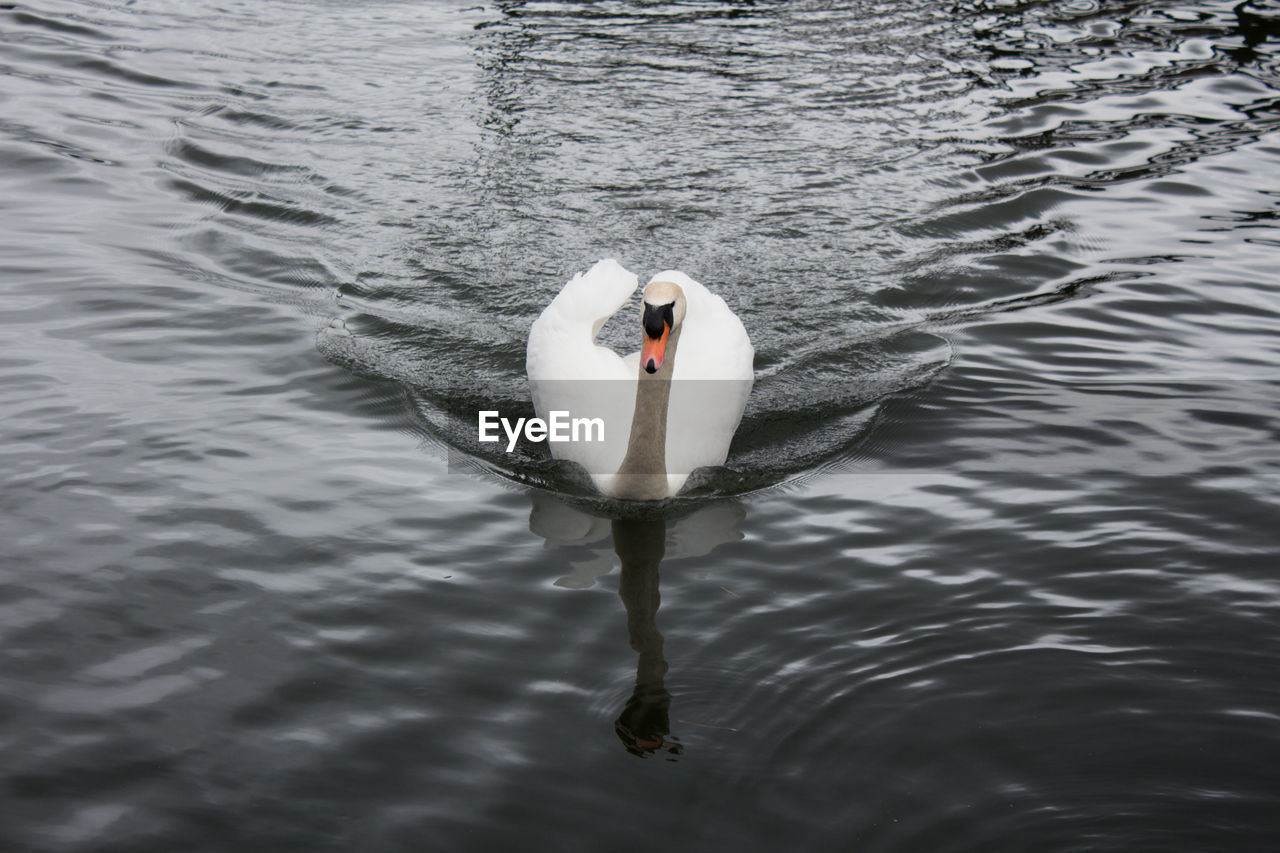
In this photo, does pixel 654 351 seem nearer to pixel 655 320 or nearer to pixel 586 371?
pixel 655 320

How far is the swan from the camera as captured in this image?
6.26 meters

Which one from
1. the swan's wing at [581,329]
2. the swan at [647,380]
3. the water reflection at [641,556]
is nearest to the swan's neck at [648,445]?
the swan at [647,380]

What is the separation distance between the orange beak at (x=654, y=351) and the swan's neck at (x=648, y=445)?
23 cm

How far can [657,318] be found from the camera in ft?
19.6

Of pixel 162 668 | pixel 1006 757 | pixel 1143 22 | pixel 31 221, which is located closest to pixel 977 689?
pixel 1006 757

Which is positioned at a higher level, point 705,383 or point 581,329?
point 581,329

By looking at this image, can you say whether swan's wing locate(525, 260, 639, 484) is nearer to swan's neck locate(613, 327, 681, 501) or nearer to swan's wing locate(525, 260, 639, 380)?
swan's wing locate(525, 260, 639, 380)

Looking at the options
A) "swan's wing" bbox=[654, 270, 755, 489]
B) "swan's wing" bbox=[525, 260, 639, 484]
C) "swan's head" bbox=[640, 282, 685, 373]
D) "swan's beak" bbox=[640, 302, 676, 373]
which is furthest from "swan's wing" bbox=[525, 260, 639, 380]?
"swan's beak" bbox=[640, 302, 676, 373]

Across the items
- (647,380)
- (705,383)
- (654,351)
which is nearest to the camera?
(654,351)

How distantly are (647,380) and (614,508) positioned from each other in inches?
27.7

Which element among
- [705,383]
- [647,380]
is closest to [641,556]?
[647,380]

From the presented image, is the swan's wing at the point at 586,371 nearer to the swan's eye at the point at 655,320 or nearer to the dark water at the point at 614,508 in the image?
the dark water at the point at 614,508

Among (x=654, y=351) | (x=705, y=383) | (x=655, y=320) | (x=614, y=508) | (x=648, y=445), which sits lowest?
(x=614, y=508)

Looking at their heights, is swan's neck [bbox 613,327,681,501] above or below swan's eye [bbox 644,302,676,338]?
below
